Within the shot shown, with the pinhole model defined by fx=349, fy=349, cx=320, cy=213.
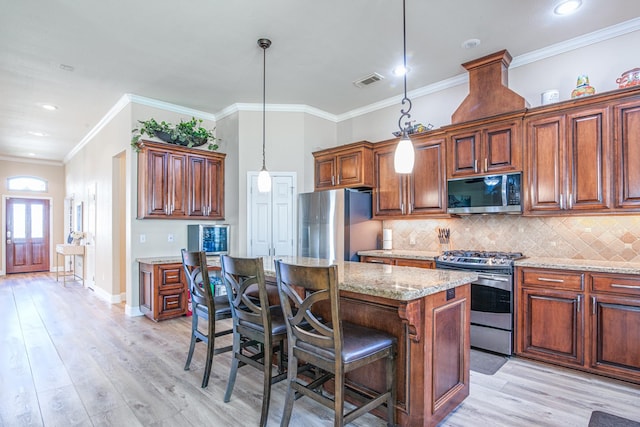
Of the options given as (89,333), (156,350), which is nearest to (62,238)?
(89,333)

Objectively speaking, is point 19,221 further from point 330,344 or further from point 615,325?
point 615,325

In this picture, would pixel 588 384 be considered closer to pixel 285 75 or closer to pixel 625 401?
pixel 625 401

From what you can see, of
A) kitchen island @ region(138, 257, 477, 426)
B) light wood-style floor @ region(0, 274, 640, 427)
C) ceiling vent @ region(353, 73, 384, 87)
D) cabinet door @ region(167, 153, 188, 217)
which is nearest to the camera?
kitchen island @ region(138, 257, 477, 426)

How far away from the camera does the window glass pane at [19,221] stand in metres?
8.77

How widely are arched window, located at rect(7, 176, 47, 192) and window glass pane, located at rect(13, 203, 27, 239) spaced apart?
44 centimetres

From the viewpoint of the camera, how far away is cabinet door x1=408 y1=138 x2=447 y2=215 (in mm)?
4094

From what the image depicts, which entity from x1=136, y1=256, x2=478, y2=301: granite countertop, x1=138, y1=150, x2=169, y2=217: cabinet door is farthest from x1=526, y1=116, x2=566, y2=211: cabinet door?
x1=138, y1=150, x2=169, y2=217: cabinet door

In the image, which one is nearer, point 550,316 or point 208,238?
point 550,316

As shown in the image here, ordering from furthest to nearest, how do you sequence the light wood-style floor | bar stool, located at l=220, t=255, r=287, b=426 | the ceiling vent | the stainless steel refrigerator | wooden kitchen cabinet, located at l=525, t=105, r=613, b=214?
1. the stainless steel refrigerator
2. the ceiling vent
3. wooden kitchen cabinet, located at l=525, t=105, r=613, b=214
4. the light wood-style floor
5. bar stool, located at l=220, t=255, r=287, b=426

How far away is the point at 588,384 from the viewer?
2.71 m

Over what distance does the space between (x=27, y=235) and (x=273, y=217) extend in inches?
309

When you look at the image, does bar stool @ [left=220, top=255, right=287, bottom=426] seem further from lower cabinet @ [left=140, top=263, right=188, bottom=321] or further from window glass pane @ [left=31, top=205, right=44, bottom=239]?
window glass pane @ [left=31, top=205, right=44, bottom=239]

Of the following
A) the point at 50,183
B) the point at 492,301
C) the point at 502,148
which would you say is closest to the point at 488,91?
the point at 502,148

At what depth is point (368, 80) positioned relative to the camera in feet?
14.4
